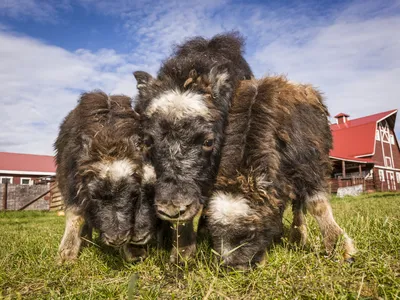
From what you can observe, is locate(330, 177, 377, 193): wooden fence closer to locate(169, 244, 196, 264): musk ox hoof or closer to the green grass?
the green grass

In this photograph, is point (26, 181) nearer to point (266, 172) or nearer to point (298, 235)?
point (298, 235)

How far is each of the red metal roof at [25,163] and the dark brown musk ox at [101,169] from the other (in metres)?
35.6

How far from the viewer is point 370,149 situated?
119ft

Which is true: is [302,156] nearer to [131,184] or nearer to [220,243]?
[220,243]

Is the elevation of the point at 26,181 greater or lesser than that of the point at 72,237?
greater

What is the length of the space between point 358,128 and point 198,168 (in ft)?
129

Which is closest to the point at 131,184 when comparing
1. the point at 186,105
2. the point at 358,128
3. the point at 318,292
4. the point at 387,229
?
the point at 186,105

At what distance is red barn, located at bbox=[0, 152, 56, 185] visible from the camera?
123ft

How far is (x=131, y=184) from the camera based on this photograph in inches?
152

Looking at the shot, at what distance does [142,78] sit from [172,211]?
1.76 metres

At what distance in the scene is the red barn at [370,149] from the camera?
36.1 metres

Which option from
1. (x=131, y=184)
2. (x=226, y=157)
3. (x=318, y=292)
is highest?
(x=226, y=157)

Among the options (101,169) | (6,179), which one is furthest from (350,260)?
(6,179)

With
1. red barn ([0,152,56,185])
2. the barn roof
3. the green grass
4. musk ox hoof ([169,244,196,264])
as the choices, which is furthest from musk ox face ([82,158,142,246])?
red barn ([0,152,56,185])
